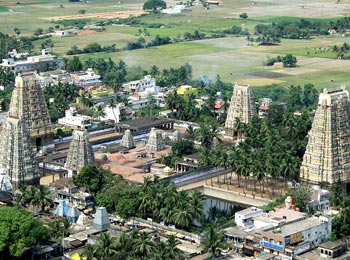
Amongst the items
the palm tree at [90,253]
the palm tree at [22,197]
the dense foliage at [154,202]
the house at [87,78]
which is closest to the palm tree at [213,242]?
the dense foliage at [154,202]

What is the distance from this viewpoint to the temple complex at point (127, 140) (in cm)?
9906

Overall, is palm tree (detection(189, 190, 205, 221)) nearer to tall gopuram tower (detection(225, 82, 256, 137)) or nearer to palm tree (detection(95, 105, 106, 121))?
tall gopuram tower (detection(225, 82, 256, 137))

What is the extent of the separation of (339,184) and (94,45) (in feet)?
294

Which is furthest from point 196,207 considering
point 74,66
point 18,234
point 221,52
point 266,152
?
point 221,52

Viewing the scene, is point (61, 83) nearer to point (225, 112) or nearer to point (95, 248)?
point (225, 112)

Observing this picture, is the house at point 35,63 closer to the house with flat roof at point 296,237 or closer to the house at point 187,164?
the house at point 187,164

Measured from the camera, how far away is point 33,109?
97000 mm

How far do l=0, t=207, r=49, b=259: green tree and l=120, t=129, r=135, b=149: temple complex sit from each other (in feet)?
113

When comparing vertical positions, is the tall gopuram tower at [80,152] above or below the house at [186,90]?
above

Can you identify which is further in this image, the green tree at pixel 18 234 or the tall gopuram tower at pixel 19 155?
the tall gopuram tower at pixel 19 155

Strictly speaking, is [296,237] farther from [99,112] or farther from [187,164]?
[99,112]

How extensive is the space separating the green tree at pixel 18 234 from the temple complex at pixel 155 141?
33317mm

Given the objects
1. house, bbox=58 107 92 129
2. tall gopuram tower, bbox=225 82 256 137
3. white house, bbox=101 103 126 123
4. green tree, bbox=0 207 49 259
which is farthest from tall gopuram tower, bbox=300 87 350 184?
white house, bbox=101 103 126 123

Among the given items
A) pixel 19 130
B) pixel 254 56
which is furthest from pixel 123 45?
pixel 19 130
